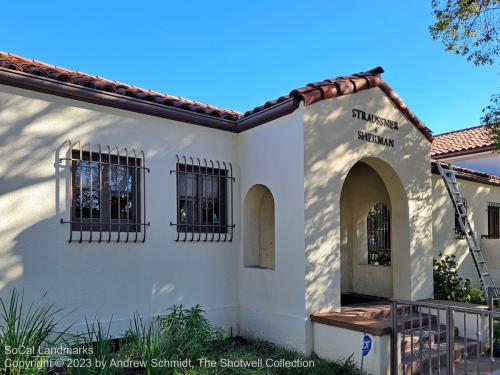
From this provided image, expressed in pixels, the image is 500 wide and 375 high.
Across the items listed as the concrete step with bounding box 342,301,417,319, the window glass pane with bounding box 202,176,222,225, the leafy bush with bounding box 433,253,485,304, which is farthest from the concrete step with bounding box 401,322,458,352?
the window glass pane with bounding box 202,176,222,225

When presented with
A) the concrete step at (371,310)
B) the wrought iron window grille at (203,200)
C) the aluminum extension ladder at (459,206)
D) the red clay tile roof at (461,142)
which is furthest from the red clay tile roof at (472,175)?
the wrought iron window grille at (203,200)

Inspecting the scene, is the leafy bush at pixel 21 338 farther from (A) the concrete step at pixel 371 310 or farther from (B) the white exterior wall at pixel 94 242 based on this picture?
(A) the concrete step at pixel 371 310

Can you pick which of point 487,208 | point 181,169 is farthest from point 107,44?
point 487,208

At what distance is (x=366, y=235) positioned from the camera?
32.4 feet

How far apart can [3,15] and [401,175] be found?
8.14 meters

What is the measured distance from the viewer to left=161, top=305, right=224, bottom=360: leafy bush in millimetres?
5777

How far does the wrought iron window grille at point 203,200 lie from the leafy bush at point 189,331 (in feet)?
3.95

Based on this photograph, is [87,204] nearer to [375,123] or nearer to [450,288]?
[375,123]

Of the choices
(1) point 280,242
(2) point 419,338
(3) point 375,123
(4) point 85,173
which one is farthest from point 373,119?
(4) point 85,173

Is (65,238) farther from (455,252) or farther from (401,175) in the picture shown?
(455,252)

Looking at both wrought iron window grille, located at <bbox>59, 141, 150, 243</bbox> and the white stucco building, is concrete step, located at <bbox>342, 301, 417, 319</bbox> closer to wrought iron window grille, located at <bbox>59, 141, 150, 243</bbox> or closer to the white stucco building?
the white stucco building

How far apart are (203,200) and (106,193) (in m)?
1.78

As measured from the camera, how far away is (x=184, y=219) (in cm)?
720

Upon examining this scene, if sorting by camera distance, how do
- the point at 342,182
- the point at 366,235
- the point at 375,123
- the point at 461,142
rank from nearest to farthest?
1. the point at 342,182
2. the point at 375,123
3. the point at 366,235
4. the point at 461,142
